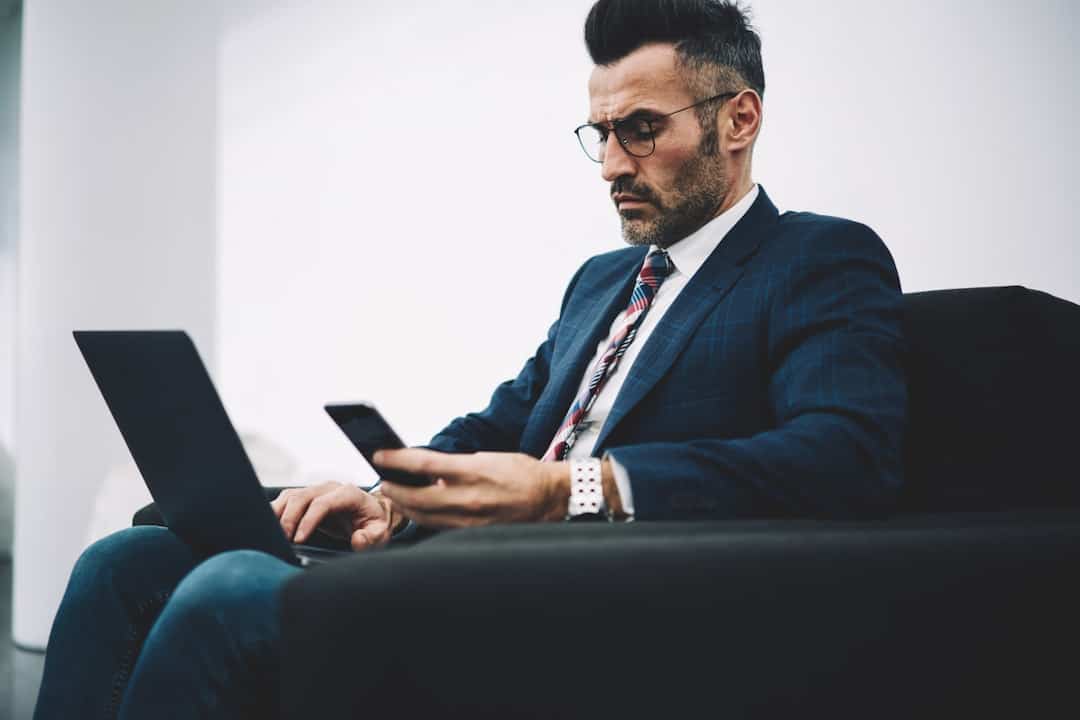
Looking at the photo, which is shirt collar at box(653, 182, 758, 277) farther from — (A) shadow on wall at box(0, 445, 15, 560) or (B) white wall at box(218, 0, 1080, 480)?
(A) shadow on wall at box(0, 445, 15, 560)

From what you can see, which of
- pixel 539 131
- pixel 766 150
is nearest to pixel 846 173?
pixel 766 150

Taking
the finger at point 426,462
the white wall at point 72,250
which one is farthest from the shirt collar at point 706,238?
the white wall at point 72,250

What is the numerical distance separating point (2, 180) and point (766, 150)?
3717 millimetres

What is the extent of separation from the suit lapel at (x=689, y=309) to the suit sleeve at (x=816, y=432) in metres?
0.11

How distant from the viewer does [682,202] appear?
1394 mm

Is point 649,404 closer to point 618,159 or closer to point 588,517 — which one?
point 588,517

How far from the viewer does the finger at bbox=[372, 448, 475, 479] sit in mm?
910

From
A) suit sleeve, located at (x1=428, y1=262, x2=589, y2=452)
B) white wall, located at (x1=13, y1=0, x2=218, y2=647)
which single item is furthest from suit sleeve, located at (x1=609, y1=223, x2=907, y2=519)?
white wall, located at (x1=13, y1=0, x2=218, y2=647)

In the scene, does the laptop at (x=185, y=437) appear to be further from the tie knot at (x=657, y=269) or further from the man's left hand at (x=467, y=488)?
the tie knot at (x=657, y=269)

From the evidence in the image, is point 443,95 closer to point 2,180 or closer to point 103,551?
point 103,551

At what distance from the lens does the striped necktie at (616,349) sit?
137cm

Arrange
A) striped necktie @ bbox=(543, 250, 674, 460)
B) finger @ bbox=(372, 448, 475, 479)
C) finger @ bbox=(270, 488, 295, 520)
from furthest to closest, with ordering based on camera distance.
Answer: striped necktie @ bbox=(543, 250, 674, 460) < finger @ bbox=(270, 488, 295, 520) < finger @ bbox=(372, 448, 475, 479)

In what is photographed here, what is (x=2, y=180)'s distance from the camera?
4164 millimetres

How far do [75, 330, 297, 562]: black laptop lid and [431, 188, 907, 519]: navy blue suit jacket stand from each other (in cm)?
40
